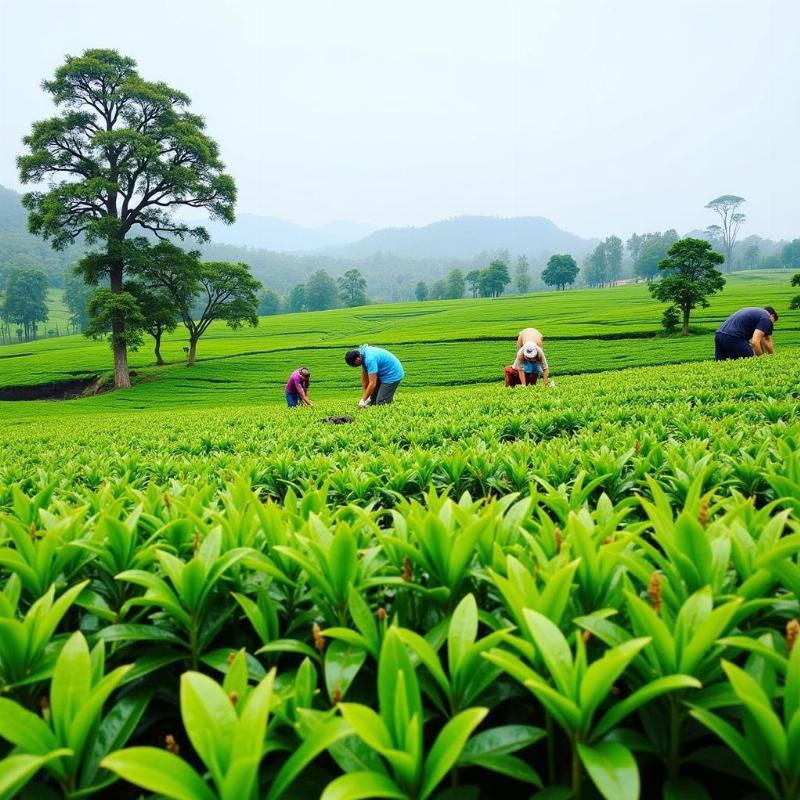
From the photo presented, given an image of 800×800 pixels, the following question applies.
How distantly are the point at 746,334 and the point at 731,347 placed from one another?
44cm

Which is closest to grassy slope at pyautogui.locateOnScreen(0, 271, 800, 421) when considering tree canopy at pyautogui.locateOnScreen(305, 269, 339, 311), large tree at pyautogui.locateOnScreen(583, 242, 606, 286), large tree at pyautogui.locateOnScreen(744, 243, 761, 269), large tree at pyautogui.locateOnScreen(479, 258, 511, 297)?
large tree at pyautogui.locateOnScreen(479, 258, 511, 297)

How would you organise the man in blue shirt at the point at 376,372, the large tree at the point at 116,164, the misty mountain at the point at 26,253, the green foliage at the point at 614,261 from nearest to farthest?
the man in blue shirt at the point at 376,372, the large tree at the point at 116,164, the misty mountain at the point at 26,253, the green foliage at the point at 614,261

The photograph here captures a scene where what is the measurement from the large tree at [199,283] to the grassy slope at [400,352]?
10.3 ft

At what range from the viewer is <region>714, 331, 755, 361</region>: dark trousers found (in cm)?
1228

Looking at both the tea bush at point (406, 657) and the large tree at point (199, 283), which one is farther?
the large tree at point (199, 283)

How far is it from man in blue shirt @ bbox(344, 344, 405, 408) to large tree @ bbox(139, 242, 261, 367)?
23704mm

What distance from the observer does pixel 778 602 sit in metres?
1.21

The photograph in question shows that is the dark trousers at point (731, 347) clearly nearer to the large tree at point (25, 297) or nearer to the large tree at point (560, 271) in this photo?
the large tree at point (25, 297)

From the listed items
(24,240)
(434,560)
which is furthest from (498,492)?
(24,240)

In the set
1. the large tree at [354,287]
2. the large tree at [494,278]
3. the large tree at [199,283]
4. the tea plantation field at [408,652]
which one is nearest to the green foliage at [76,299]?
the large tree at [354,287]

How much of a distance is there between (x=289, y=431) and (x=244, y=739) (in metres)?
6.00

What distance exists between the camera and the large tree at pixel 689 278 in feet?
111

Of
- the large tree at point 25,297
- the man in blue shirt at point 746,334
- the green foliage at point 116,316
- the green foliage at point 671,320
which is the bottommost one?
the man in blue shirt at point 746,334

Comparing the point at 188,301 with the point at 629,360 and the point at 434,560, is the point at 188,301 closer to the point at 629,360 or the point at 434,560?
the point at 629,360
